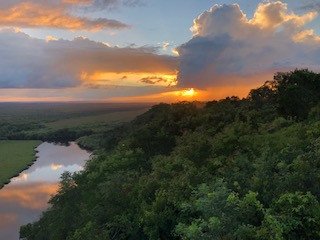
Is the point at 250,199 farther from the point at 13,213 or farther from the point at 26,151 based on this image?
the point at 26,151

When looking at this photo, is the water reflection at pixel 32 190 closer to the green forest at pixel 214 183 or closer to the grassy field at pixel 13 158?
the grassy field at pixel 13 158

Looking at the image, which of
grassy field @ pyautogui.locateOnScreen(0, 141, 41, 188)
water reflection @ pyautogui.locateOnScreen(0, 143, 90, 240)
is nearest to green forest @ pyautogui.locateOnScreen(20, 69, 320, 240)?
water reflection @ pyautogui.locateOnScreen(0, 143, 90, 240)

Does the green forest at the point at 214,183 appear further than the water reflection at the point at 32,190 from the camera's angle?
No

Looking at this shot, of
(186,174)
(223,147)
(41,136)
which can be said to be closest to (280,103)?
(223,147)

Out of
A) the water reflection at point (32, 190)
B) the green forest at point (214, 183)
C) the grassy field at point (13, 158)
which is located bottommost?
the water reflection at point (32, 190)

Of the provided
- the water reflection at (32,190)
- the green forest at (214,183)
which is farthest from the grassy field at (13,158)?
the green forest at (214,183)

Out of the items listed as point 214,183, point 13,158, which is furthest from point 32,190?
point 214,183

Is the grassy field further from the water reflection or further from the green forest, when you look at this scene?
the green forest
